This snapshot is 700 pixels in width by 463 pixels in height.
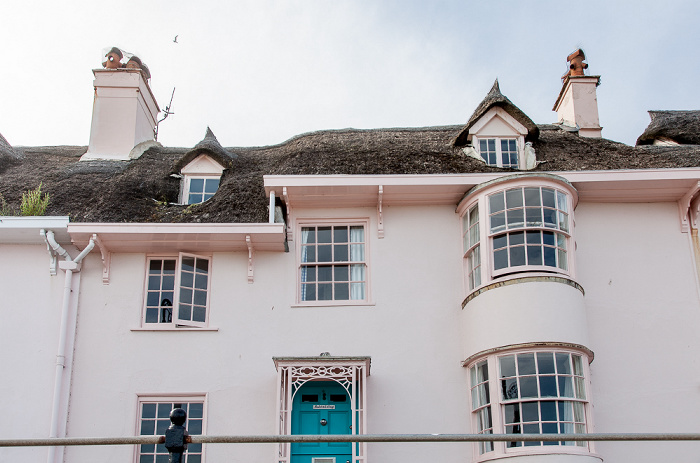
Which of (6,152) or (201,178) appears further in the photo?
(6,152)

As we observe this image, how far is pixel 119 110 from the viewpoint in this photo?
20.2 meters

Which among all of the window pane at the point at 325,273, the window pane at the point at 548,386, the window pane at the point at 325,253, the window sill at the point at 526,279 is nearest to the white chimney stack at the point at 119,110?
the window pane at the point at 325,253

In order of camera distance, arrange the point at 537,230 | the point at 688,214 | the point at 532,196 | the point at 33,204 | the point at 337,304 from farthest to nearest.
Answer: the point at 33,204
the point at 688,214
the point at 337,304
the point at 532,196
the point at 537,230

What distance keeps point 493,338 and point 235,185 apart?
6430 millimetres

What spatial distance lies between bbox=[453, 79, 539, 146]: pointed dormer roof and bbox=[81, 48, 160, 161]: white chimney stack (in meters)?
7.62

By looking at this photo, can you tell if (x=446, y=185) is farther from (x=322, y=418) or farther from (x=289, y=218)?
(x=322, y=418)

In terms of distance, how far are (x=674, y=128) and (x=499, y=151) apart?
188 inches

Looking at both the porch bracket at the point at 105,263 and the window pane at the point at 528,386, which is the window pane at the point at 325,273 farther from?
the window pane at the point at 528,386

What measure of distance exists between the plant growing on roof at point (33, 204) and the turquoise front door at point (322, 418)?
6377 mm

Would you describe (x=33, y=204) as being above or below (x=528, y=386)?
above

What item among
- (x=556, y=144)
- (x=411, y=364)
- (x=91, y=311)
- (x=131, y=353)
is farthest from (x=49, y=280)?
(x=556, y=144)

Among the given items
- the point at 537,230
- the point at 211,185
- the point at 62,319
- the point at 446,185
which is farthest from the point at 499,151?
the point at 62,319

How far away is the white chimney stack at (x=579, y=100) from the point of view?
1995 centimetres

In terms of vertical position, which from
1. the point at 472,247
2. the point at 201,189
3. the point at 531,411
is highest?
the point at 201,189
